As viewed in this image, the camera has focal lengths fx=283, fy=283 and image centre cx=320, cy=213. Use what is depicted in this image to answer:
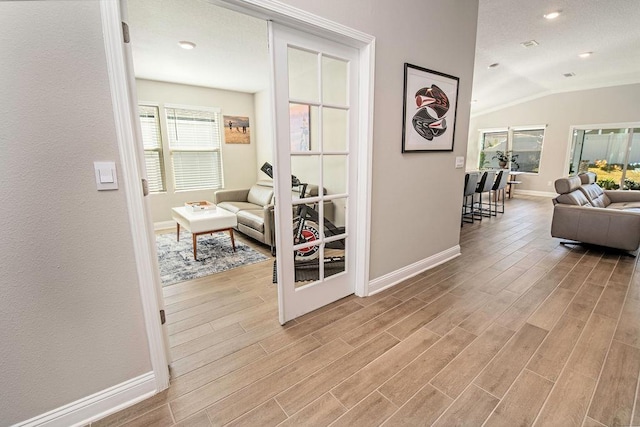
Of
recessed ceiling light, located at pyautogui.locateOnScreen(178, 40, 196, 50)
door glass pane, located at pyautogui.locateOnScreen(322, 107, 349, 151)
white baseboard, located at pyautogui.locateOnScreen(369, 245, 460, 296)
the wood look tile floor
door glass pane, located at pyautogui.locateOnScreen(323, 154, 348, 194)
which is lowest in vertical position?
the wood look tile floor

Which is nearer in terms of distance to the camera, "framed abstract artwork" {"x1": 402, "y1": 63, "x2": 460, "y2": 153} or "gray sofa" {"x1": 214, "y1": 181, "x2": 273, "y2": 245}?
"framed abstract artwork" {"x1": 402, "y1": 63, "x2": 460, "y2": 153}

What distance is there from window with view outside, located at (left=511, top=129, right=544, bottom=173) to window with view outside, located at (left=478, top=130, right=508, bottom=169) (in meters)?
0.31

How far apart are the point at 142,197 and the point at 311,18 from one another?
5.05 ft

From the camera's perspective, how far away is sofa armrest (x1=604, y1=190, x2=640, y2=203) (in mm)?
4791

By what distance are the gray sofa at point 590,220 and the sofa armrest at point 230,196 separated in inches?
199

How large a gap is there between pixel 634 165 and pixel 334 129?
29.6 feet

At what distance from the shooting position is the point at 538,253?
378 cm

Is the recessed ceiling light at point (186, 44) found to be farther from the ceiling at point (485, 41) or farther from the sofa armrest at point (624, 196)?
the sofa armrest at point (624, 196)

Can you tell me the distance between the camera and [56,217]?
1.27m

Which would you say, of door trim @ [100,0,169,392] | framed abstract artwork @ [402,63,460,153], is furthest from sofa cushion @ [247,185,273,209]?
door trim @ [100,0,169,392]

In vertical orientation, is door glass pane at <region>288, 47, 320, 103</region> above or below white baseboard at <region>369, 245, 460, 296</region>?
above

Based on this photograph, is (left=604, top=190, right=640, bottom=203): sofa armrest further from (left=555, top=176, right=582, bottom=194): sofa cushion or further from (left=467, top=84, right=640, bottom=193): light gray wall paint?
(left=467, top=84, right=640, bottom=193): light gray wall paint

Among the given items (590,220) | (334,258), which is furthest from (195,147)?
(590,220)

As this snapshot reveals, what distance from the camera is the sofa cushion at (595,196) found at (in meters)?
4.42
